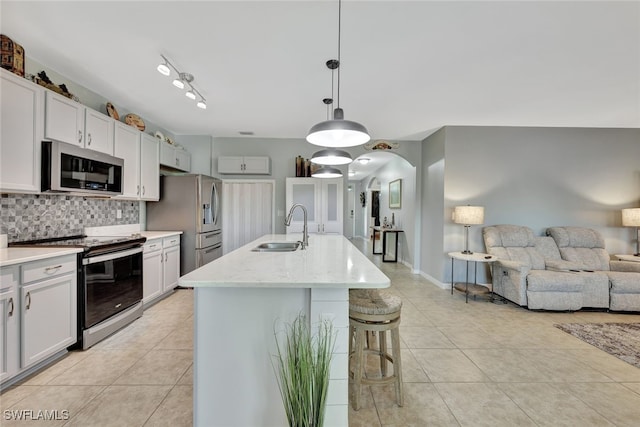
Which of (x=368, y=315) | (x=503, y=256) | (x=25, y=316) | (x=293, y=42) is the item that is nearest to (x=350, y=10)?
(x=293, y=42)

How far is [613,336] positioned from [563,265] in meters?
1.11

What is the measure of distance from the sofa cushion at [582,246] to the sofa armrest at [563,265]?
124mm

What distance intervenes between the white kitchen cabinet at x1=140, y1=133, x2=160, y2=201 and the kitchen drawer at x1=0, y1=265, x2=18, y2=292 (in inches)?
78.9

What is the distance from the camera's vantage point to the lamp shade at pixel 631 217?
389 centimetres

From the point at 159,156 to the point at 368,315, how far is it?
3.93 m

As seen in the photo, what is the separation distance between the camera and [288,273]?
1465 millimetres

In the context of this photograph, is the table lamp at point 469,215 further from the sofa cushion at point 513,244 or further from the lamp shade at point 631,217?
the lamp shade at point 631,217

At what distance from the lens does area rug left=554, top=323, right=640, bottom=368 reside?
2.47 meters

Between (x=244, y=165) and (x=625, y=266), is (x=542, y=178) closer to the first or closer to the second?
(x=625, y=266)

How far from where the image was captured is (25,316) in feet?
6.31

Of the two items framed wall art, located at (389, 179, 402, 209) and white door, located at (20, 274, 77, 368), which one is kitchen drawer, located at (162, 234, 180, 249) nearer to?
white door, located at (20, 274, 77, 368)

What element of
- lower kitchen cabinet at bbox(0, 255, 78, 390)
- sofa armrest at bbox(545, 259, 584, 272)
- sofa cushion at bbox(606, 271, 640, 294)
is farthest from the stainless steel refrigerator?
sofa cushion at bbox(606, 271, 640, 294)

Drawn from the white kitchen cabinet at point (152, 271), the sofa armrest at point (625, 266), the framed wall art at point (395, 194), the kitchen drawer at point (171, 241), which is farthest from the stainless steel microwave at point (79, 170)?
the sofa armrest at point (625, 266)

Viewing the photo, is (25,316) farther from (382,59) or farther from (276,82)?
(382,59)
